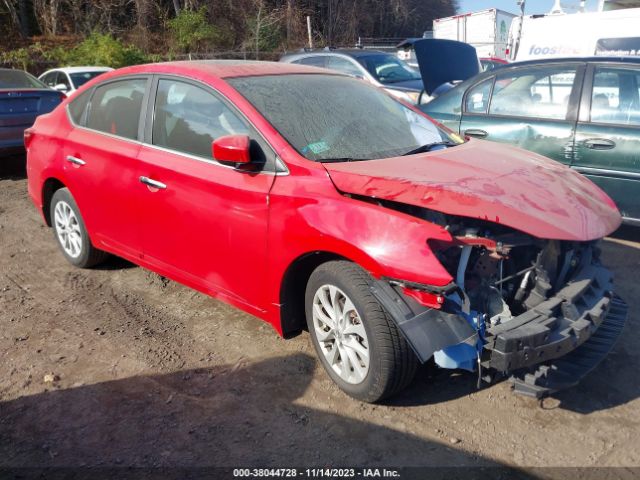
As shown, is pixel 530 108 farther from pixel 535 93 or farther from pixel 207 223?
pixel 207 223

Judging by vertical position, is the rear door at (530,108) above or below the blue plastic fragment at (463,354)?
above

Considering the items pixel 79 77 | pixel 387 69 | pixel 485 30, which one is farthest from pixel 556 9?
pixel 79 77

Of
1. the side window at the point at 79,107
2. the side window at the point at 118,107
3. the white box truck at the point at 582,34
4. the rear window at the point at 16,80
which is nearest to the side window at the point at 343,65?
the white box truck at the point at 582,34

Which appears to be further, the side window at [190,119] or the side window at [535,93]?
the side window at [535,93]

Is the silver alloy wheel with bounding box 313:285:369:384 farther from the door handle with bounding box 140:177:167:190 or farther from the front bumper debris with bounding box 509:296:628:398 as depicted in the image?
the door handle with bounding box 140:177:167:190

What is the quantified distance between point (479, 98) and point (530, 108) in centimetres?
52

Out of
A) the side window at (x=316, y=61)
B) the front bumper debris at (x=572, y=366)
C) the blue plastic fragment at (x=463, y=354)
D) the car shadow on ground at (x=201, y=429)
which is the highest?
the side window at (x=316, y=61)

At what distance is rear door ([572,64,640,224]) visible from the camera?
471 cm

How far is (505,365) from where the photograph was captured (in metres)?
2.51

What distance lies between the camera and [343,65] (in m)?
9.73

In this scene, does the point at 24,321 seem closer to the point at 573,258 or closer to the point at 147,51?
the point at 573,258

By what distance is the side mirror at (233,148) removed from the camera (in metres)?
3.06

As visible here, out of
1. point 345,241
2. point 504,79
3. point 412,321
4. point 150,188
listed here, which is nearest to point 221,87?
point 150,188

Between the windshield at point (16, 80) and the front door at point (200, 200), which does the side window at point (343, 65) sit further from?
the front door at point (200, 200)
